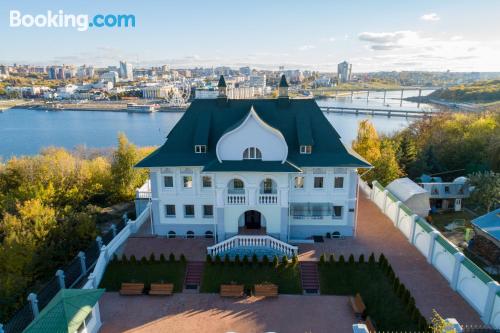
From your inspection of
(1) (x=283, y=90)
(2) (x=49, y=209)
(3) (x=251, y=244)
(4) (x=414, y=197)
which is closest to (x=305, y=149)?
(1) (x=283, y=90)

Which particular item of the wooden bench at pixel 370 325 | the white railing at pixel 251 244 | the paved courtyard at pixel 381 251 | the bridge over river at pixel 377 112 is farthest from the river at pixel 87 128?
the wooden bench at pixel 370 325

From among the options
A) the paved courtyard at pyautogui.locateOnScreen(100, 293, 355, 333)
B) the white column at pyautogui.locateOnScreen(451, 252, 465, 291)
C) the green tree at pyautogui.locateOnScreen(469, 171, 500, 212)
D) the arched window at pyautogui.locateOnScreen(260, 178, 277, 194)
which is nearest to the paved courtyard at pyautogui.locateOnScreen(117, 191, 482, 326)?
the paved courtyard at pyautogui.locateOnScreen(100, 293, 355, 333)

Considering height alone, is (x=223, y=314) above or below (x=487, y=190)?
below

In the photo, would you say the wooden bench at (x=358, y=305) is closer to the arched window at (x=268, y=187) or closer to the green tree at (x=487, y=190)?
the arched window at (x=268, y=187)

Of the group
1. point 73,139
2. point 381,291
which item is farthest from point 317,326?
point 73,139

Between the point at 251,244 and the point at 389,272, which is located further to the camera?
the point at 251,244

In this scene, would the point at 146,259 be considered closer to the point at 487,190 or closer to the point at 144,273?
the point at 144,273
